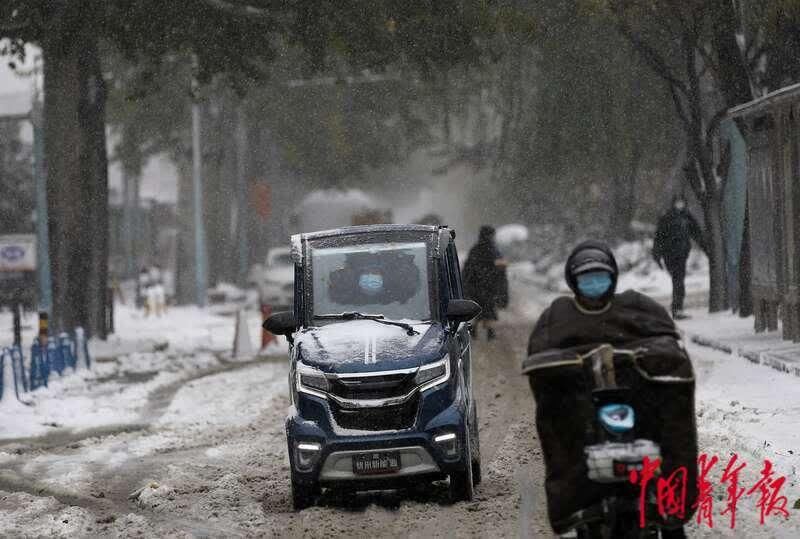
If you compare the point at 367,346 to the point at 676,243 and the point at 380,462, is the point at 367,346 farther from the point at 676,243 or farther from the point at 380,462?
the point at 676,243

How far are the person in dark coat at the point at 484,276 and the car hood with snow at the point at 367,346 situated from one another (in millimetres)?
14268

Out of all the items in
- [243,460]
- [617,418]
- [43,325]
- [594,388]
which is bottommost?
[243,460]

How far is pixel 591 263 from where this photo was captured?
21.1 ft

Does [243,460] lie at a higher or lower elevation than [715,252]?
lower

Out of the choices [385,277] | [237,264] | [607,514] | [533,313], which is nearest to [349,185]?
[237,264]

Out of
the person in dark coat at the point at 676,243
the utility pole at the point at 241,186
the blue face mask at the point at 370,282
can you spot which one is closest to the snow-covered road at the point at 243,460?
the blue face mask at the point at 370,282

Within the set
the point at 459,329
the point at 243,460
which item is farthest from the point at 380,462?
the point at 243,460

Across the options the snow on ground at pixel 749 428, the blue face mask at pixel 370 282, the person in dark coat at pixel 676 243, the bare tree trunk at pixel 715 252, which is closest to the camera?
the snow on ground at pixel 749 428

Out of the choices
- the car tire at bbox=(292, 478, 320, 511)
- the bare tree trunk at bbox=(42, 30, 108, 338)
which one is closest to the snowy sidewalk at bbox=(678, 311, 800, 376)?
the car tire at bbox=(292, 478, 320, 511)

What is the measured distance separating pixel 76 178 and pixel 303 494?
1687cm

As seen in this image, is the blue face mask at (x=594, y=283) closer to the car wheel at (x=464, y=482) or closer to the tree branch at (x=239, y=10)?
the car wheel at (x=464, y=482)

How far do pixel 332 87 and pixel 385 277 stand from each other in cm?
3877

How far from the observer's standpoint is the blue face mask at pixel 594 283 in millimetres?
6461

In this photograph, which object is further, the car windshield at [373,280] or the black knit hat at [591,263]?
the car windshield at [373,280]
